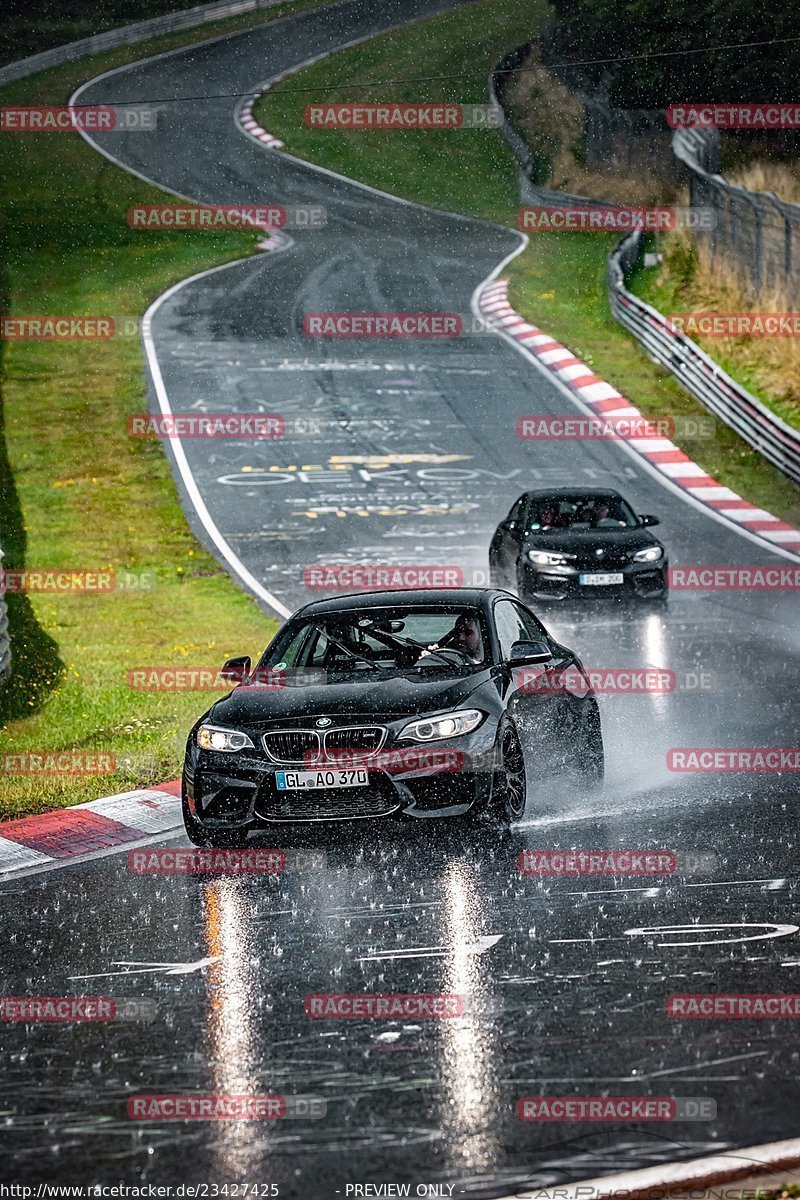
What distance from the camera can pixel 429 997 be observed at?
7285 millimetres

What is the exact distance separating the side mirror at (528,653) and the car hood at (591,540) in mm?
8520

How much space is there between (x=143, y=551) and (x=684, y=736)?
39.8ft

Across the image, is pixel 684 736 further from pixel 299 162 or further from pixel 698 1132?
pixel 299 162

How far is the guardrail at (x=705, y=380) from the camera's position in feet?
93.8

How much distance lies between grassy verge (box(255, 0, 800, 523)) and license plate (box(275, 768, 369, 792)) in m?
17.8

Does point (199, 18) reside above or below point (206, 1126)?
below

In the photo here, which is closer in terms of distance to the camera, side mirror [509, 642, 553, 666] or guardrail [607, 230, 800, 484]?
side mirror [509, 642, 553, 666]

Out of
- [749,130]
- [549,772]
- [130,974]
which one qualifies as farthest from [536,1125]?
[749,130]

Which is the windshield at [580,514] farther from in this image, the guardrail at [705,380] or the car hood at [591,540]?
the guardrail at [705,380]

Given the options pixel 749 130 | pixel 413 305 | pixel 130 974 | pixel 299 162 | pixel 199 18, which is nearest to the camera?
pixel 130 974

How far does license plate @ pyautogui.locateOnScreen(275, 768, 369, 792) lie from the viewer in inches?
380

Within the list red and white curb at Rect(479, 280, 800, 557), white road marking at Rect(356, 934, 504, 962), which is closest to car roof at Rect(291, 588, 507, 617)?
white road marking at Rect(356, 934, 504, 962)

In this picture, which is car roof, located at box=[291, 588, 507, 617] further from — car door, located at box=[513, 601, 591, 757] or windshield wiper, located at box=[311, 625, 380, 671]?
car door, located at box=[513, 601, 591, 757]

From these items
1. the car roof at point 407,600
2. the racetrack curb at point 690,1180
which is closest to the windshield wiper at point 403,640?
the car roof at point 407,600
